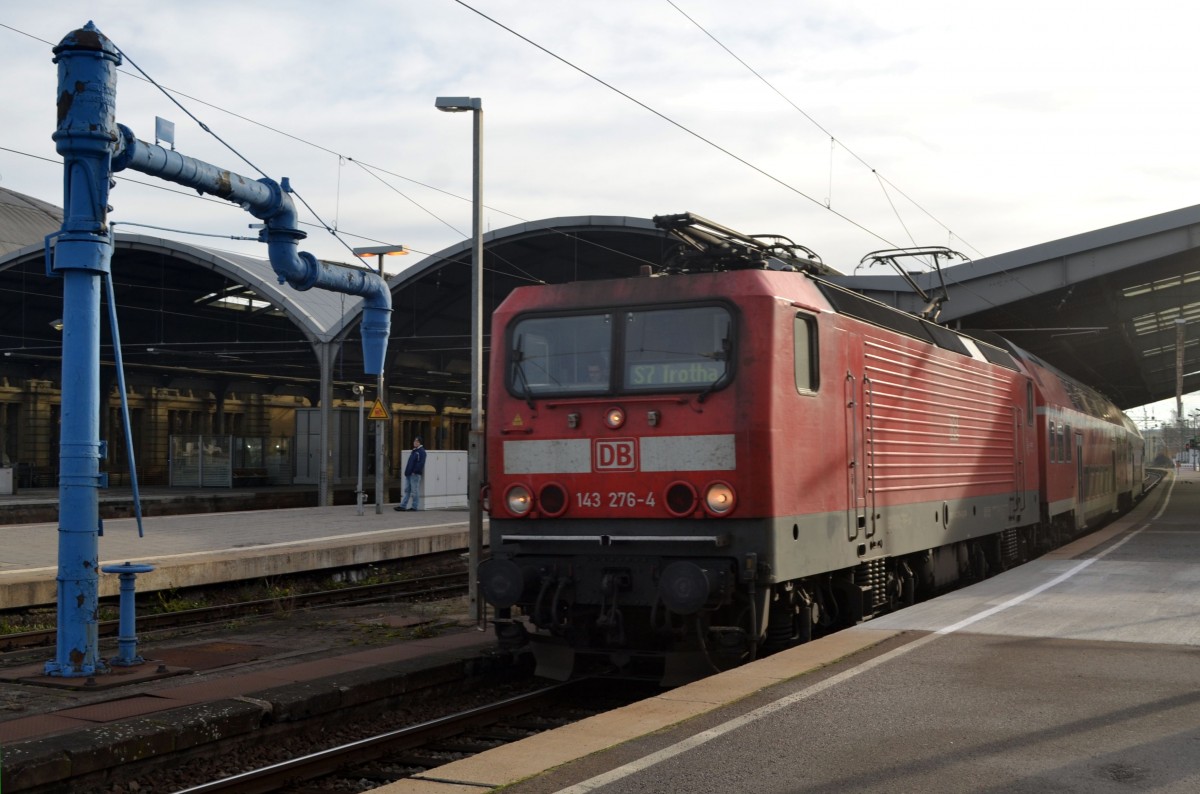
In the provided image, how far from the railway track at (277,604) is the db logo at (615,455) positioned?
6445mm

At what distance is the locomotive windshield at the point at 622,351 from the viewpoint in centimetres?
920

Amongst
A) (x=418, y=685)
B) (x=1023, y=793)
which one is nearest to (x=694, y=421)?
(x=418, y=685)

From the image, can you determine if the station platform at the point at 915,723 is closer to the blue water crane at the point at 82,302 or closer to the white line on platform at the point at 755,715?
the white line on platform at the point at 755,715

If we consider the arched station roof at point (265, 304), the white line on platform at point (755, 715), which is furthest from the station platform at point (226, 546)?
the white line on platform at point (755, 715)

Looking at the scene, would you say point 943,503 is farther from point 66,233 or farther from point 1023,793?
point 66,233

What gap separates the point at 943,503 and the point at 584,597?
18.3 feet

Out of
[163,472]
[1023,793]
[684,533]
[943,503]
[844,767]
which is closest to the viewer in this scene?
[1023,793]

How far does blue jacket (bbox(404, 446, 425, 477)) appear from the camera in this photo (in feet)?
90.3

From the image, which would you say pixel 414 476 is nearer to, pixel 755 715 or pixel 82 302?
pixel 82 302

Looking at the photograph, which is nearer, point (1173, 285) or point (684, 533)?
point (684, 533)

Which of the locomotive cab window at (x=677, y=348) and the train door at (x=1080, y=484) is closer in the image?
the locomotive cab window at (x=677, y=348)

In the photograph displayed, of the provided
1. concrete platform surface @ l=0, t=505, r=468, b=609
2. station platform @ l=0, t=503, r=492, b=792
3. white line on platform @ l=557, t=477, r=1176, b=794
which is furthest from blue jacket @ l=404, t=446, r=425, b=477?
white line on platform @ l=557, t=477, r=1176, b=794

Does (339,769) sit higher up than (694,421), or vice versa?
(694,421)

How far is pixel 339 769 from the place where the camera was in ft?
25.0
